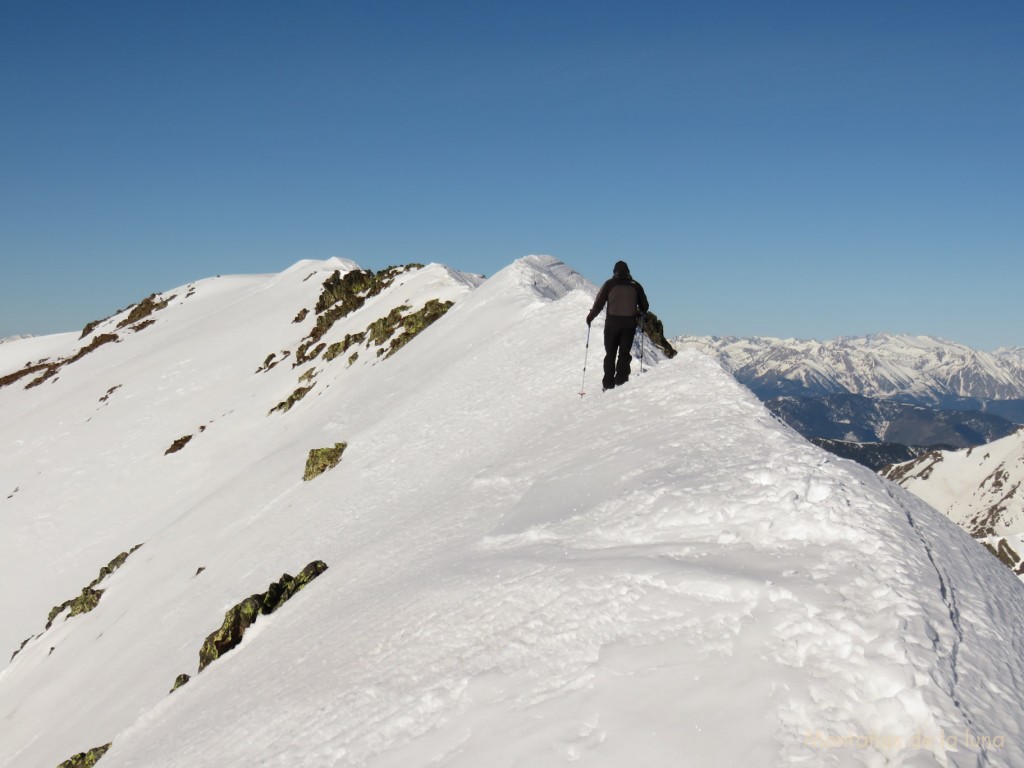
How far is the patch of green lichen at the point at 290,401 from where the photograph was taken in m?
38.0

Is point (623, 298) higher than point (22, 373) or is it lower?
lower

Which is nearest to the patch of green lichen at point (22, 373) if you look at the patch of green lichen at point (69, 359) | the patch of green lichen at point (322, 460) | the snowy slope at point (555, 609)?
the patch of green lichen at point (69, 359)

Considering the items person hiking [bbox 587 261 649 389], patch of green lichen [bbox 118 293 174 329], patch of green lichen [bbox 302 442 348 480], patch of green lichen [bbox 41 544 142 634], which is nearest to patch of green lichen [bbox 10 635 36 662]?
patch of green lichen [bbox 41 544 142 634]

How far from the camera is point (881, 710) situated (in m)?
5.30

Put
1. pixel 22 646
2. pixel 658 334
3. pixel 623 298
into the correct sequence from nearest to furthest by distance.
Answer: pixel 623 298
pixel 22 646
pixel 658 334

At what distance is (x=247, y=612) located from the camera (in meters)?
13.9

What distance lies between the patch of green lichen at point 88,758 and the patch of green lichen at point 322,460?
11.1 m

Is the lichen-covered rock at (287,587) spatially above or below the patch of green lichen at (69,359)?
below

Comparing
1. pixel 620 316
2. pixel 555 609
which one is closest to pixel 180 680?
pixel 555 609

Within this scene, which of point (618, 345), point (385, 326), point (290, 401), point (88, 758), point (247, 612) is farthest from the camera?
point (385, 326)

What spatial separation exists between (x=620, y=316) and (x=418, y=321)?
24263mm

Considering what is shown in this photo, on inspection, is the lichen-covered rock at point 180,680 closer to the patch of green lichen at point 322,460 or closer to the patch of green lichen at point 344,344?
the patch of green lichen at point 322,460

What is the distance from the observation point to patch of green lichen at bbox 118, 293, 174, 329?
8662cm

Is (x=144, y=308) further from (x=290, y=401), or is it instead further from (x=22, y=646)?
(x=22, y=646)
